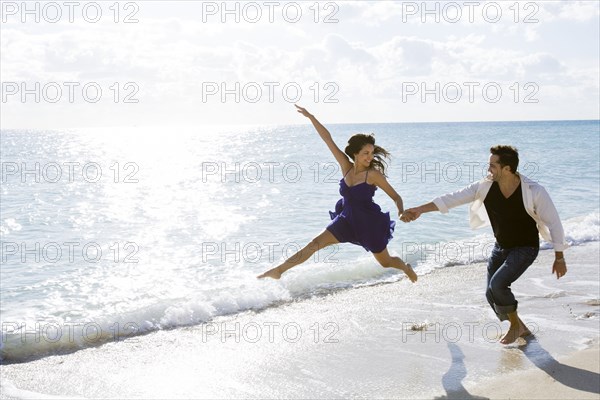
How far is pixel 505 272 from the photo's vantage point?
659 centimetres

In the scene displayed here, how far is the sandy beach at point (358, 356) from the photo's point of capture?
6234mm

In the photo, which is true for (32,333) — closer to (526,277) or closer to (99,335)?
(99,335)

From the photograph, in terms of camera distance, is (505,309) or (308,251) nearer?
(505,309)

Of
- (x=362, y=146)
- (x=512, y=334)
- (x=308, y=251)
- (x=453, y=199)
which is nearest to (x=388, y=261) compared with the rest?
(x=308, y=251)

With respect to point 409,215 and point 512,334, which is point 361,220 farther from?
point 512,334

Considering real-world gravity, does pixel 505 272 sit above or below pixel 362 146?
below

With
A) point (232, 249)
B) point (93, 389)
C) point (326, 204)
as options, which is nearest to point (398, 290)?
point (93, 389)

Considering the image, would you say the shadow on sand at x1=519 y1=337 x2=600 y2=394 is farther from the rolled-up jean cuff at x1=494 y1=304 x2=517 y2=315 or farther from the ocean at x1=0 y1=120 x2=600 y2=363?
the ocean at x1=0 y1=120 x2=600 y2=363

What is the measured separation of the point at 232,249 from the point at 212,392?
31.1 feet

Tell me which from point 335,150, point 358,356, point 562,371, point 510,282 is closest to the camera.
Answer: point 562,371

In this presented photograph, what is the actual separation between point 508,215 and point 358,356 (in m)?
2.20

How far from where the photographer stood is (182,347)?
8.15 meters

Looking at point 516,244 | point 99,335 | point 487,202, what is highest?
point 487,202

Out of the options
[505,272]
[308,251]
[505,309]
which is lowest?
[505,309]
